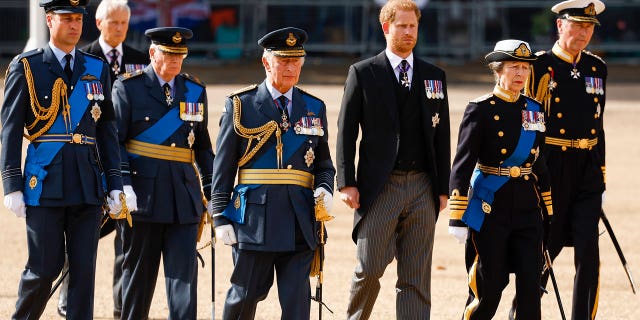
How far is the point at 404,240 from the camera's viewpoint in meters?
8.27

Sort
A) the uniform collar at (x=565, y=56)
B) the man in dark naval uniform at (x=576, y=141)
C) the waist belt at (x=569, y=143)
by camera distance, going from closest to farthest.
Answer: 1. the man in dark naval uniform at (x=576, y=141)
2. the waist belt at (x=569, y=143)
3. the uniform collar at (x=565, y=56)

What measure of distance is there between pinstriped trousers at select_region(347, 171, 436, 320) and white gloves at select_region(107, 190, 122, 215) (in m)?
1.35

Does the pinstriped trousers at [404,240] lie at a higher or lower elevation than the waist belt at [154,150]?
lower

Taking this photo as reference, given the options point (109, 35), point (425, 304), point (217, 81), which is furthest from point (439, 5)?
point (425, 304)

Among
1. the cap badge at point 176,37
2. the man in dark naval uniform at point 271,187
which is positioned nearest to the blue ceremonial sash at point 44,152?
the cap badge at point 176,37

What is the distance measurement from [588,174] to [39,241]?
3395 millimetres

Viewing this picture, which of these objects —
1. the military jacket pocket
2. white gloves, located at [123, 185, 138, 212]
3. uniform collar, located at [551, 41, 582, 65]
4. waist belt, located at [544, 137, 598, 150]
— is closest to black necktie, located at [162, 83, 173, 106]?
white gloves, located at [123, 185, 138, 212]

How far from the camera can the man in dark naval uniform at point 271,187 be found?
7594 mm

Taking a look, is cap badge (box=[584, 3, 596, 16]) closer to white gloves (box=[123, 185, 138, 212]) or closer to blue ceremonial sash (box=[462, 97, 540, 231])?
blue ceremonial sash (box=[462, 97, 540, 231])

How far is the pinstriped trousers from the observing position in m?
8.19

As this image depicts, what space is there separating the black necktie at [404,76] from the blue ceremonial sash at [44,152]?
5.68 ft

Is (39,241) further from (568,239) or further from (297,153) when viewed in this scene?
(568,239)

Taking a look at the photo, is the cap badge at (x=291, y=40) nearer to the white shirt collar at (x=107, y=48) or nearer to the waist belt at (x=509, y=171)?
the waist belt at (x=509, y=171)

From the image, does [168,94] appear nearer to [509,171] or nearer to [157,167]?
[157,167]
